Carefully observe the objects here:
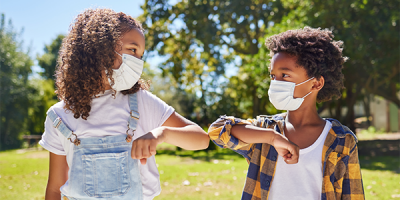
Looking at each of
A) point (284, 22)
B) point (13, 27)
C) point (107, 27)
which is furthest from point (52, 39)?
point (107, 27)

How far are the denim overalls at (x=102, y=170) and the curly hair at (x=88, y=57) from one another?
6.4 inches

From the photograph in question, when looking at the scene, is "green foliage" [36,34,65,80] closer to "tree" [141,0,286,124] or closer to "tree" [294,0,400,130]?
"tree" [141,0,286,124]

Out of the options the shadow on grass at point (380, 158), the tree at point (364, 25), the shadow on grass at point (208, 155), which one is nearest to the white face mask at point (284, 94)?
the shadow on grass at point (380, 158)

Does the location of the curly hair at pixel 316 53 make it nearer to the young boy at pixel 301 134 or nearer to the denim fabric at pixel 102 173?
the young boy at pixel 301 134

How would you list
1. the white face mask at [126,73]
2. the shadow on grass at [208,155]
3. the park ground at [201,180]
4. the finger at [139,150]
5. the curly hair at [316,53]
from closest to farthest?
the finger at [139,150] → the white face mask at [126,73] → the curly hair at [316,53] → the park ground at [201,180] → the shadow on grass at [208,155]

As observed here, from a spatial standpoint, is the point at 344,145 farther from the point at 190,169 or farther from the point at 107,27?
the point at 190,169

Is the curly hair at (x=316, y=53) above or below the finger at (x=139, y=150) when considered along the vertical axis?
above

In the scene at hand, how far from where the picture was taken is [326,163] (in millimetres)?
1988

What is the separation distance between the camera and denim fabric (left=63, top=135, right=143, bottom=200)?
1.65m

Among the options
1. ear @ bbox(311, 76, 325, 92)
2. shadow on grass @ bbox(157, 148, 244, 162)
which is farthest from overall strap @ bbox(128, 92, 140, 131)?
shadow on grass @ bbox(157, 148, 244, 162)

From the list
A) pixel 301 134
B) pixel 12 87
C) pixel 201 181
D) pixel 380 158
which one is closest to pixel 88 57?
pixel 301 134

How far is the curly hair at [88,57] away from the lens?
1.72 metres

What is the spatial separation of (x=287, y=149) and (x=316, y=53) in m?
0.73

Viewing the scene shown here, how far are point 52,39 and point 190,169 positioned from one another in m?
34.9
